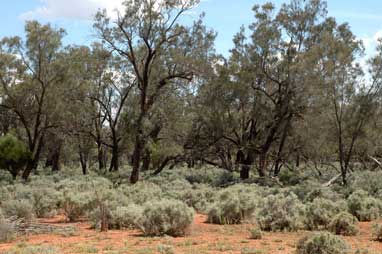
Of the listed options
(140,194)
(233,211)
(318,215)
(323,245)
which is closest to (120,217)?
(233,211)

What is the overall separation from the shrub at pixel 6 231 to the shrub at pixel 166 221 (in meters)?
3.10

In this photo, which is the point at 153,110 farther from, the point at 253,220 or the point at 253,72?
the point at 253,220

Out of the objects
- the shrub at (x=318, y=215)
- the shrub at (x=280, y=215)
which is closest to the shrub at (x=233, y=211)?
the shrub at (x=280, y=215)

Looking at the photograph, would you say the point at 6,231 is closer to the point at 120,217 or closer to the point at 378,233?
the point at 120,217

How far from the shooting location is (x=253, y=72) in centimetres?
3056

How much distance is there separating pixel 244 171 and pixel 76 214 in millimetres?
16114

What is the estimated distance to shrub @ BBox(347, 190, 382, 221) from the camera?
55.5 ft

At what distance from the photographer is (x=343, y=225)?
45.2ft

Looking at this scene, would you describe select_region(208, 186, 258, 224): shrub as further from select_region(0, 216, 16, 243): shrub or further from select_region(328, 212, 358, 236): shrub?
select_region(0, 216, 16, 243): shrub

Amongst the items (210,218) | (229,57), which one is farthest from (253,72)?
(210,218)

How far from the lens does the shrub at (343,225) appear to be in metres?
13.7

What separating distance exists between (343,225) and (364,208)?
12.6 feet

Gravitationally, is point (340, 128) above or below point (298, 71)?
below

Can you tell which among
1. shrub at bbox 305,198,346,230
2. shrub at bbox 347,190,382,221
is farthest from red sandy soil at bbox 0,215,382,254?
shrub at bbox 347,190,382,221
